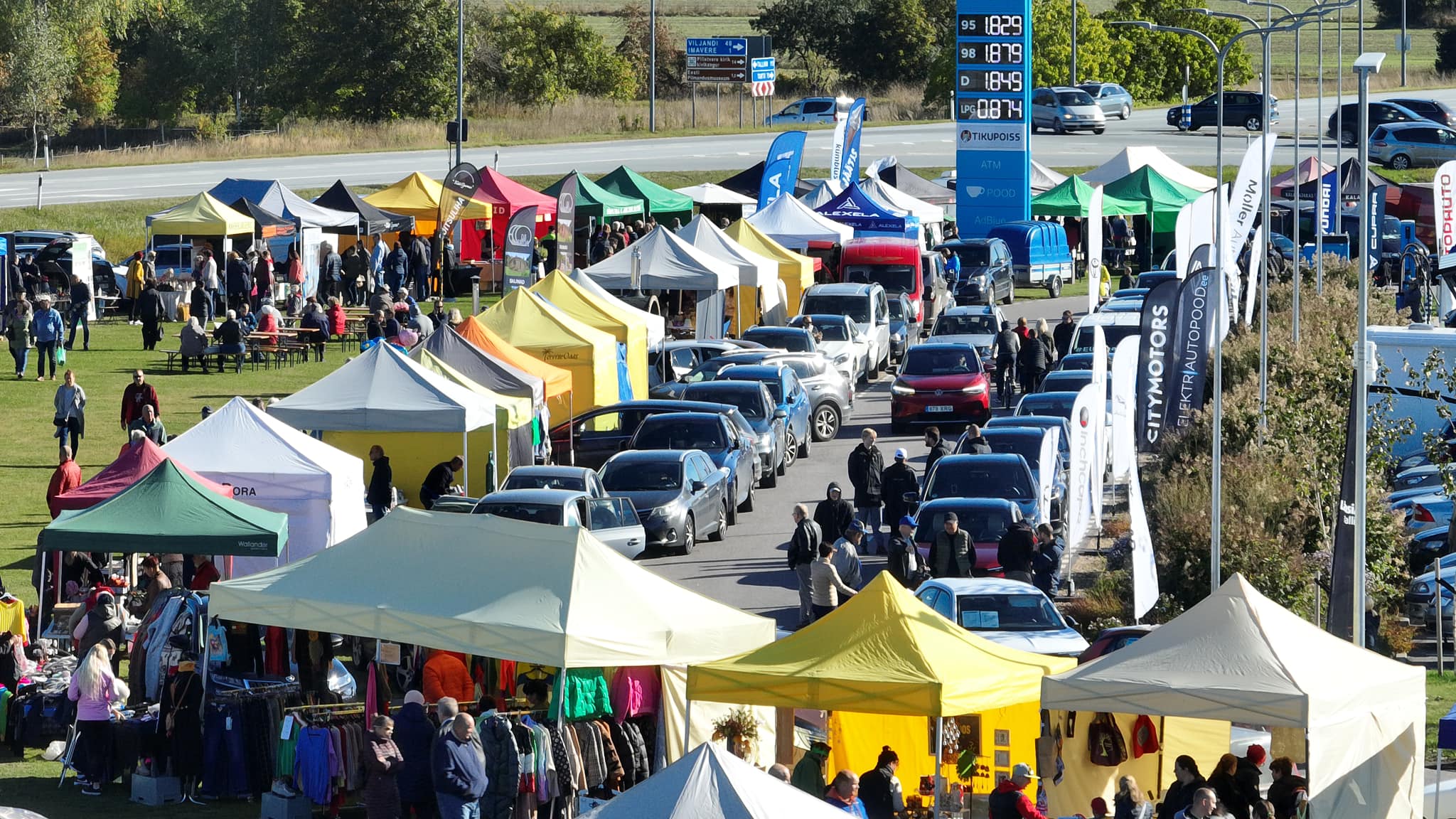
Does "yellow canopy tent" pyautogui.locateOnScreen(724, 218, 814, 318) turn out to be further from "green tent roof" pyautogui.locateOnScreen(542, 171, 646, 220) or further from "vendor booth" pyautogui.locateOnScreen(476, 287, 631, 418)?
"vendor booth" pyautogui.locateOnScreen(476, 287, 631, 418)

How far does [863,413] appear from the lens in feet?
112

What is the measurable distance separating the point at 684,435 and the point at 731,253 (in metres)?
12.4

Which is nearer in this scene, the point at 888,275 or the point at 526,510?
the point at 526,510

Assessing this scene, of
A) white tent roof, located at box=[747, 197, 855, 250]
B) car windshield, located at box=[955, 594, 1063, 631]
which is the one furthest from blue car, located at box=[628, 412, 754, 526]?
white tent roof, located at box=[747, 197, 855, 250]

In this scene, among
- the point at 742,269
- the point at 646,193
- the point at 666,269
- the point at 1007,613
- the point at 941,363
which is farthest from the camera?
the point at 646,193

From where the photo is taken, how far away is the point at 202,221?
139ft

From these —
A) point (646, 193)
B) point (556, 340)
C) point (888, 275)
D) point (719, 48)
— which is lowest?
point (556, 340)

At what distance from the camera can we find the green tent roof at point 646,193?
171ft

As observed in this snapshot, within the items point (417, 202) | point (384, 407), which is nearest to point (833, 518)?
point (384, 407)

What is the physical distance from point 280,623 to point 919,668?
205 inches

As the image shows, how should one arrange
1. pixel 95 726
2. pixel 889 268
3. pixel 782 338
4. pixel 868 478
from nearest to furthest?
pixel 95 726
pixel 868 478
pixel 782 338
pixel 889 268

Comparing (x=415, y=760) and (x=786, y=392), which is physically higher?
(x=786, y=392)

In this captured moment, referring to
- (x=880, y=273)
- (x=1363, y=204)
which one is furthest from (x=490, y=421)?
(x=880, y=273)

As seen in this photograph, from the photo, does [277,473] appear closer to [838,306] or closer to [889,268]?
[838,306]
